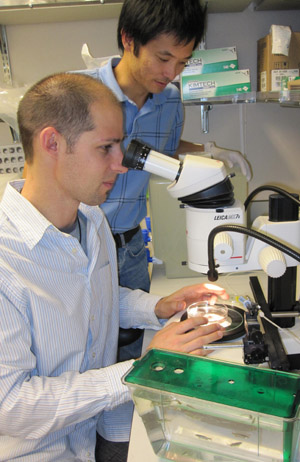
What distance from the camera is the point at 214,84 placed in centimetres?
179

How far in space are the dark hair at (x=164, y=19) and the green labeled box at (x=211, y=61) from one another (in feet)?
1.71

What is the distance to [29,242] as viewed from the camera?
870 millimetres

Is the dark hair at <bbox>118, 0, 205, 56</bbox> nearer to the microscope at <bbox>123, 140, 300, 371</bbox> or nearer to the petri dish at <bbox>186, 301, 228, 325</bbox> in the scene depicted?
the microscope at <bbox>123, 140, 300, 371</bbox>

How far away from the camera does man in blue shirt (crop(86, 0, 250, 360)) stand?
4.00 feet

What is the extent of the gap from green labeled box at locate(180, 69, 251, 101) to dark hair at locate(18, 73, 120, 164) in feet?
3.27

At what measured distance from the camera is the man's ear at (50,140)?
0.88 m

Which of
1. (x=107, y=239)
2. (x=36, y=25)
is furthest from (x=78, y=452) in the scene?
(x=36, y=25)

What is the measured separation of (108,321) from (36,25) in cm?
173

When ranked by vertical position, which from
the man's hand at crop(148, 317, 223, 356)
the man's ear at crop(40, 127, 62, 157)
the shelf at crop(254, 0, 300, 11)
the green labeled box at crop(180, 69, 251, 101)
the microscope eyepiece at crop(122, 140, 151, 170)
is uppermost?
the shelf at crop(254, 0, 300, 11)

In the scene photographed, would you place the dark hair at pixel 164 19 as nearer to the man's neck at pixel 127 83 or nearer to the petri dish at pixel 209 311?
the man's neck at pixel 127 83

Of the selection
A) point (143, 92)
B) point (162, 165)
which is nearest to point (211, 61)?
point (143, 92)

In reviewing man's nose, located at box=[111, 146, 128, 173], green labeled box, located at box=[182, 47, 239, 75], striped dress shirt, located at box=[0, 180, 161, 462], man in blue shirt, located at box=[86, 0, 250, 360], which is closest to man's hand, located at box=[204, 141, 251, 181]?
man in blue shirt, located at box=[86, 0, 250, 360]

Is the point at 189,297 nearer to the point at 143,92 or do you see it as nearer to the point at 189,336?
the point at 189,336

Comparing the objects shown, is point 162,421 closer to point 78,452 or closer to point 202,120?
point 78,452
